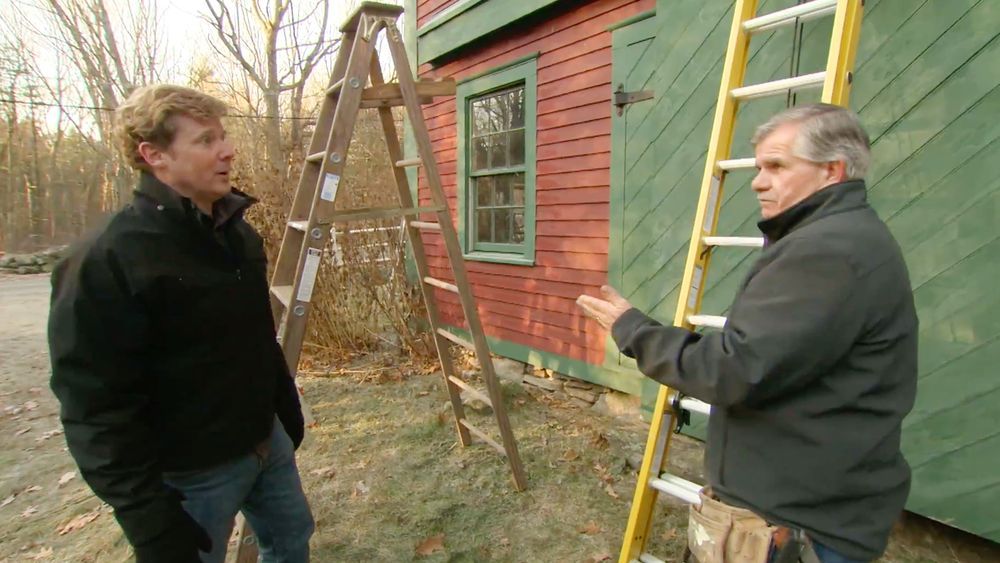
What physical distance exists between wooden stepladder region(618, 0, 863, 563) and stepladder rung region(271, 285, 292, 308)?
1650mm

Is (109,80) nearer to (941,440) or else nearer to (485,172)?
(485,172)

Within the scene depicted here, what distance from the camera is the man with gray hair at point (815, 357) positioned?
1209mm

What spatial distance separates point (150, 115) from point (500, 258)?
3910mm

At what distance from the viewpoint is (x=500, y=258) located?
5.32 meters

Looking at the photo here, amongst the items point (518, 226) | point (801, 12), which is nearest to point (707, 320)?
point (801, 12)

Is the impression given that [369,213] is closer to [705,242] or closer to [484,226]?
[705,242]

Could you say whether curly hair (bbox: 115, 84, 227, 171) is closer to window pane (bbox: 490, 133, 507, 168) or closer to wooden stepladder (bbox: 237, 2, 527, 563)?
wooden stepladder (bbox: 237, 2, 527, 563)

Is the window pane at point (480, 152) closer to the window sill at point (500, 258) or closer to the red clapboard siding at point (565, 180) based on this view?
the red clapboard siding at point (565, 180)

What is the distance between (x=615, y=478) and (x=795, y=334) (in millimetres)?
2533

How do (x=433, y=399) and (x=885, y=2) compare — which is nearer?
(x=885, y=2)

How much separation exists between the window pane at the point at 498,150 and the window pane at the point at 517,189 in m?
0.18

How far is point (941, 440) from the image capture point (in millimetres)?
2537

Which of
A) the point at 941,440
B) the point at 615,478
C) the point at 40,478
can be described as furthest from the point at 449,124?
the point at 941,440

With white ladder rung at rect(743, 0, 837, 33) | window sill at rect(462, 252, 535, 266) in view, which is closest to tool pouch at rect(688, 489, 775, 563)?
white ladder rung at rect(743, 0, 837, 33)
